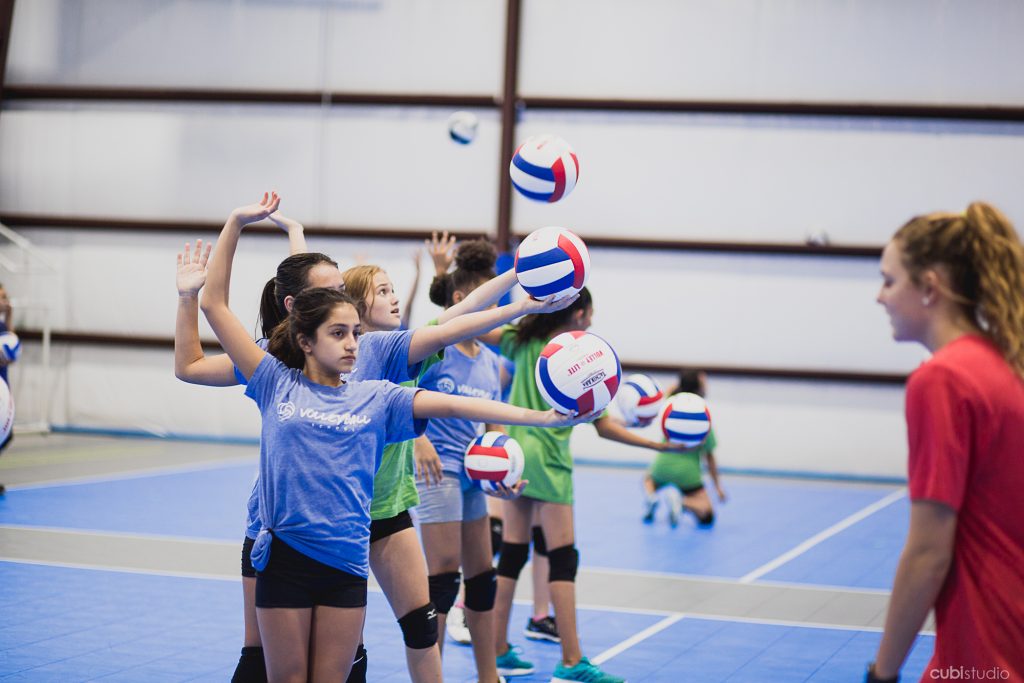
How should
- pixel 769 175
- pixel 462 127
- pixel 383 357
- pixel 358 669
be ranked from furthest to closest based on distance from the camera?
pixel 769 175 < pixel 462 127 < pixel 383 357 < pixel 358 669

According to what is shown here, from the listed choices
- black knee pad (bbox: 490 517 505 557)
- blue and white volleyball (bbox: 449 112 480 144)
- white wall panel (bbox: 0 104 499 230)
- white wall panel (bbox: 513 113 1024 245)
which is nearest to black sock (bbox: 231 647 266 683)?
black knee pad (bbox: 490 517 505 557)

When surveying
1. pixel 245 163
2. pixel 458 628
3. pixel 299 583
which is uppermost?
pixel 245 163

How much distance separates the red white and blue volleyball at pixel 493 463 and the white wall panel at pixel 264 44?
44.5 feet

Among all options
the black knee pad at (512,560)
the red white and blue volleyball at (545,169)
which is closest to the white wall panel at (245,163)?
the black knee pad at (512,560)

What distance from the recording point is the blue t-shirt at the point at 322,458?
3580 mm

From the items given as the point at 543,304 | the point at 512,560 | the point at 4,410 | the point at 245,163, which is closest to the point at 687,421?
the point at 512,560

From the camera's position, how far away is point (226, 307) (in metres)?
3.91

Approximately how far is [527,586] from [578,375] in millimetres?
4857

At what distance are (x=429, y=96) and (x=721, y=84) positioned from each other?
14.5 ft

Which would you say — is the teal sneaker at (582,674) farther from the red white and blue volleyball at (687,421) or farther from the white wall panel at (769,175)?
the white wall panel at (769,175)

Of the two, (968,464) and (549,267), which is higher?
(549,267)

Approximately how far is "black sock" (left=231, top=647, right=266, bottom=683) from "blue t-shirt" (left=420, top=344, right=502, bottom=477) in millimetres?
1576

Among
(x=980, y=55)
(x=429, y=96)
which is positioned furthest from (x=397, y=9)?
(x=980, y=55)

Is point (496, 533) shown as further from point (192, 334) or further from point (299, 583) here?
point (299, 583)
